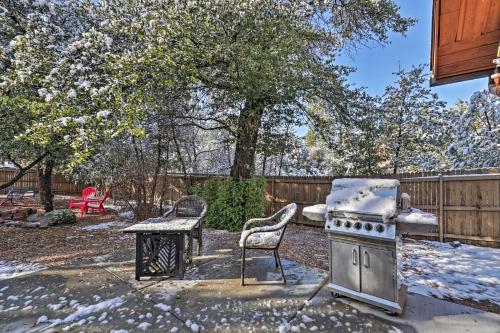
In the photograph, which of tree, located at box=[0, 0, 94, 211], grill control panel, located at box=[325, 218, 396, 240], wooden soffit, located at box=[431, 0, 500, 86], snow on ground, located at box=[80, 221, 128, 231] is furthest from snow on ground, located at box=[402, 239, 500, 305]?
snow on ground, located at box=[80, 221, 128, 231]

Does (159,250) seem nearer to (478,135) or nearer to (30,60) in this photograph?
(30,60)

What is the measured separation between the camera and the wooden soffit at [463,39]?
2555 mm

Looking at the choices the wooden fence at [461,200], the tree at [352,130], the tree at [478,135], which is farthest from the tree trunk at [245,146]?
the tree at [478,135]

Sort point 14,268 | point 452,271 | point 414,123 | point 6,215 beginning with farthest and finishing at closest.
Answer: point 414,123
point 6,215
point 452,271
point 14,268

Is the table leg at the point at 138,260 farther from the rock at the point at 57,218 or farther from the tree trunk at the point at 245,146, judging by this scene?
the rock at the point at 57,218

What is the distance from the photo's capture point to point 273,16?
14.3ft

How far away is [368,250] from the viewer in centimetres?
235

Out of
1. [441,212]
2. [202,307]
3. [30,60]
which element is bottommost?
[202,307]

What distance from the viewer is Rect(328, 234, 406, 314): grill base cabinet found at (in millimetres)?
2232

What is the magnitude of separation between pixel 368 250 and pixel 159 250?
2300mm

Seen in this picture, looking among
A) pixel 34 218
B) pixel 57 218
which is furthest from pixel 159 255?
pixel 34 218

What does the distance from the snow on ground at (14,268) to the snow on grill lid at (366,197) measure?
400 centimetres

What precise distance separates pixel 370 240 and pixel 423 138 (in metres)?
8.09

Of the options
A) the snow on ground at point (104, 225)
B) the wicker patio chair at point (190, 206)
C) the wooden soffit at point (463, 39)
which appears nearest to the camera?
the wooden soffit at point (463, 39)
